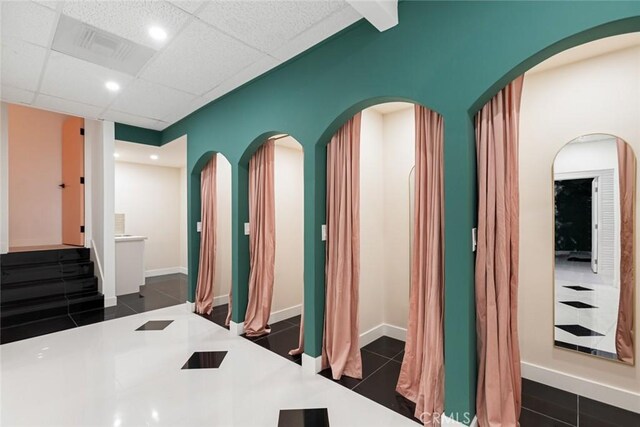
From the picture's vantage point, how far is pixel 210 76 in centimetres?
290

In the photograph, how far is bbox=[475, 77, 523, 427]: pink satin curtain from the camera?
1634 millimetres

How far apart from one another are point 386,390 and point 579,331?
60.3 inches

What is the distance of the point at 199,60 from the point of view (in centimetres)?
260

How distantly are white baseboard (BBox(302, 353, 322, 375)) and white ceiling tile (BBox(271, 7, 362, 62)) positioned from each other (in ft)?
8.67

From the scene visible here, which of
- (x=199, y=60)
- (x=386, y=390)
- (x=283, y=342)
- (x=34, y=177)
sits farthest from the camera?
(x=34, y=177)

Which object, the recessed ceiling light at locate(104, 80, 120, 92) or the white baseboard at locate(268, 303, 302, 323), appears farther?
the white baseboard at locate(268, 303, 302, 323)

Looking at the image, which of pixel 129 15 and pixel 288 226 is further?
pixel 288 226

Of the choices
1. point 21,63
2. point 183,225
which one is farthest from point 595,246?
point 183,225

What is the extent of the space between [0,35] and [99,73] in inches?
28.1

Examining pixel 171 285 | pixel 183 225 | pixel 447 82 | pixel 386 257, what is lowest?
pixel 171 285

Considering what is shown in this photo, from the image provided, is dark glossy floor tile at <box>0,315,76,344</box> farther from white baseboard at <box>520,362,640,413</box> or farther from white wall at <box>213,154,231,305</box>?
white baseboard at <box>520,362,640,413</box>

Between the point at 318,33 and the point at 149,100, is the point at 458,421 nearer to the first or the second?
the point at 318,33

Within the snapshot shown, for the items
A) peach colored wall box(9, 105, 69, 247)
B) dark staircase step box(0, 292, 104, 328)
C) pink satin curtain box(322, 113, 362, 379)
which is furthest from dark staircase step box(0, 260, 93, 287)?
pink satin curtain box(322, 113, 362, 379)

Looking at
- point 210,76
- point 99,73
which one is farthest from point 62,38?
point 210,76
